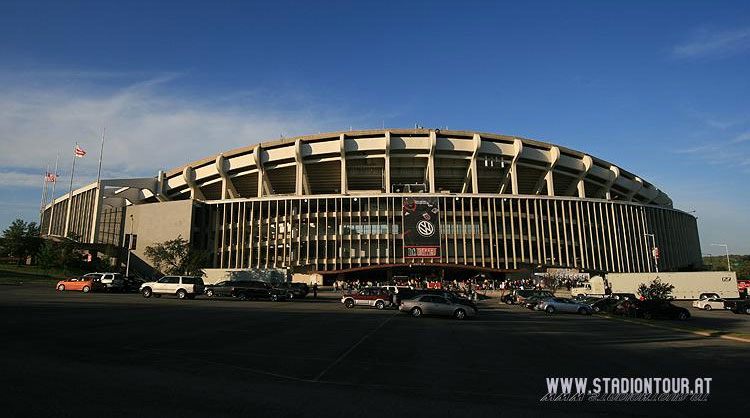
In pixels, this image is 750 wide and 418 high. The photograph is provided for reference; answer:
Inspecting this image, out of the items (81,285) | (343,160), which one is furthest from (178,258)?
(343,160)

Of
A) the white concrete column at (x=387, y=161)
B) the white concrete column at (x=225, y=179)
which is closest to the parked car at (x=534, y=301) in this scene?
the white concrete column at (x=387, y=161)

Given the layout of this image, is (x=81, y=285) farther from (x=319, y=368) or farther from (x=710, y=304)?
(x=710, y=304)

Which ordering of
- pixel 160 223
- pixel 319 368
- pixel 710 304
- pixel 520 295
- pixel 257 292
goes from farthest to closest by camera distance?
1. pixel 160 223
2. pixel 520 295
3. pixel 710 304
4. pixel 257 292
5. pixel 319 368

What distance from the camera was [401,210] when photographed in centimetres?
7475

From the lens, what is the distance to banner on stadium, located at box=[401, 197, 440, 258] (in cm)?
7050

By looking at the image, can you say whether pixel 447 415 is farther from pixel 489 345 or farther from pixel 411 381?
pixel 489 345

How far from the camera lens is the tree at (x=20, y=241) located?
236 feet

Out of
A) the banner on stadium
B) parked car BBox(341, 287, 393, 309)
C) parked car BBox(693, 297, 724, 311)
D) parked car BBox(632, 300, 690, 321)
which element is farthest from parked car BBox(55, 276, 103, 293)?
parked car BBox(693, 297, 724, 311)

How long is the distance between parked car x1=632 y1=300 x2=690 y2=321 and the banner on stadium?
4363cm

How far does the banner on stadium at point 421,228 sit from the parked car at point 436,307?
43.7 metres

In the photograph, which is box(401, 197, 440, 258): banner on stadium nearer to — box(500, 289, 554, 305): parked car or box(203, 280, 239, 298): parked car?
box(500, 289, 554, 305): parked car

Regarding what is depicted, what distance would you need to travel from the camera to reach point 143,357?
10.5 metres

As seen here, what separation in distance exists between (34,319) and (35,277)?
51026 mm

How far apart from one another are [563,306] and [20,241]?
3098 inches
